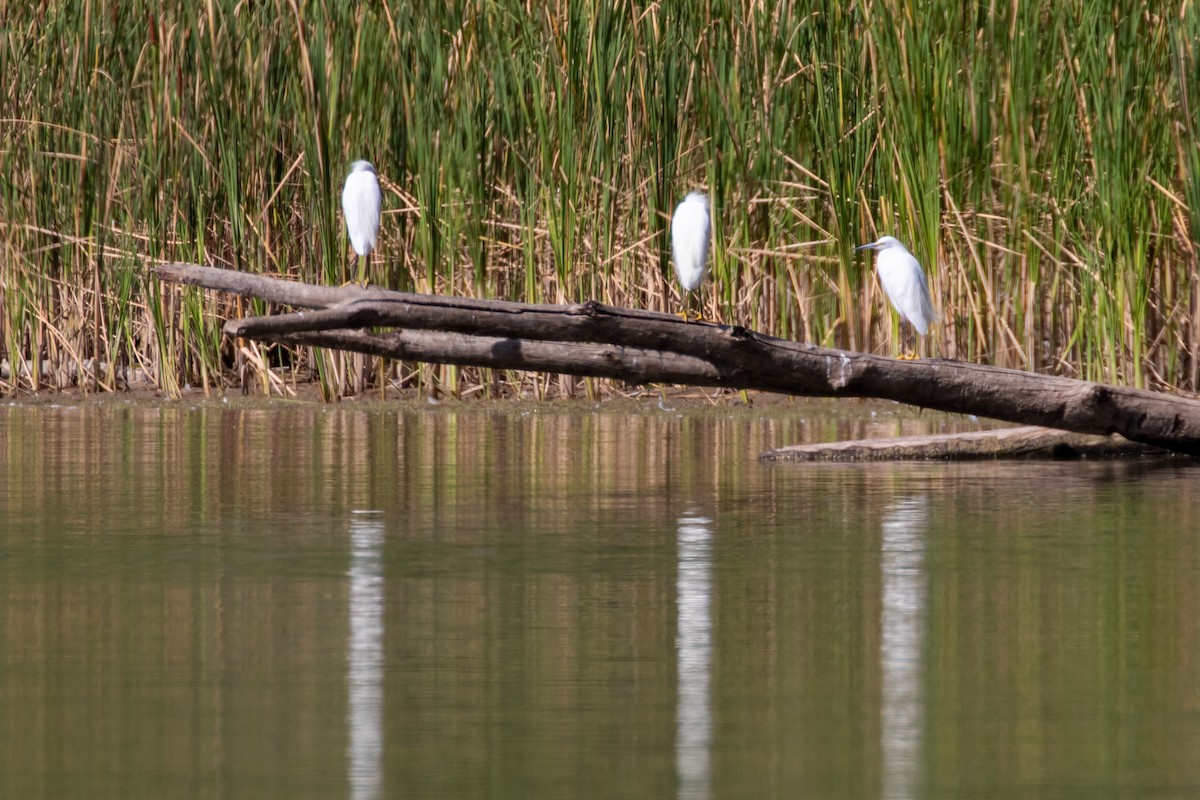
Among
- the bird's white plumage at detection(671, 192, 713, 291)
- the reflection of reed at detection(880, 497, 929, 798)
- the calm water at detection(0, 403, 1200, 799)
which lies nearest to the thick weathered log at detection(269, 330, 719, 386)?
the calm water at detection(0, 403, 1200, 799)

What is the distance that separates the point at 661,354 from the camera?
271 inches

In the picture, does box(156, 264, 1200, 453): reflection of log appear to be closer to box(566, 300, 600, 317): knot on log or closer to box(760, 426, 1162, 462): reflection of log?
box(566, 300, 600, 317): knot on log

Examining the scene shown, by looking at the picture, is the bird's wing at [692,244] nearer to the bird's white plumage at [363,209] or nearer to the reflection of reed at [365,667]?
the bird's white plumage at [363,209]

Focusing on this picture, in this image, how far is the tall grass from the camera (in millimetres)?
9242

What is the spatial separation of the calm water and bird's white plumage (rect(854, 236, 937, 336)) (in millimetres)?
1604

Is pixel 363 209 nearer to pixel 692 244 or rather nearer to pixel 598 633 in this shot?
pixel 692 244

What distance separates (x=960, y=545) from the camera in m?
4.94

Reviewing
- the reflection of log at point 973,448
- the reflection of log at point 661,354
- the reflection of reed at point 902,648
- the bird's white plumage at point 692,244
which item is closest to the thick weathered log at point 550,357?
the reflection of log at point 661,354

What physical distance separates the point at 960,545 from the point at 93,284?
706cm

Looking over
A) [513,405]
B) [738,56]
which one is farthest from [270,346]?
[738,56]

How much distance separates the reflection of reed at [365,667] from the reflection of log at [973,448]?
2721 millimetres

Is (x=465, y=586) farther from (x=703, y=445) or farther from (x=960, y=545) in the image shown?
(x=703, y=445)

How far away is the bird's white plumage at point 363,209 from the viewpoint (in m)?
9.59

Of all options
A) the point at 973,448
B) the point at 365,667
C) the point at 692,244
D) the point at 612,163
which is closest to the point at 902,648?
the point at 365,667
